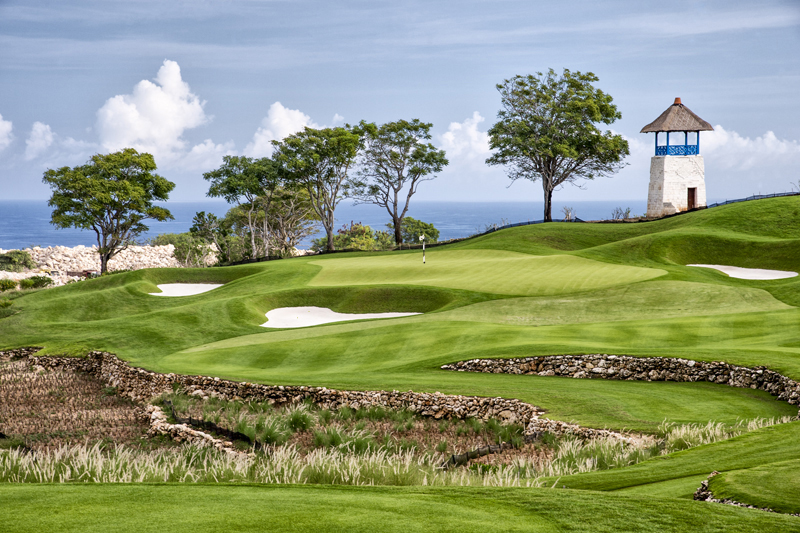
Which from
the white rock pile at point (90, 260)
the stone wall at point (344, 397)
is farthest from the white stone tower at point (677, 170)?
the white rock pile at point (90, 260)

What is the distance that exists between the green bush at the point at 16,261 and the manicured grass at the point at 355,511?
83.9 m

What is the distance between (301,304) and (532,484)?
25712 millimetres

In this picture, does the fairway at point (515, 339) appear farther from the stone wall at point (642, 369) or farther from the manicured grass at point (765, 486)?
the stone wall at point (642, 369)

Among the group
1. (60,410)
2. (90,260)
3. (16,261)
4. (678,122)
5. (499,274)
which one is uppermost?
(678,122)

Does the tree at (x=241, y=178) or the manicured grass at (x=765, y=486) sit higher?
the tree at (x=241, y=178)

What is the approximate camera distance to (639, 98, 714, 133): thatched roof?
56031 millimetres

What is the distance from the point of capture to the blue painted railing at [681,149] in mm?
55906

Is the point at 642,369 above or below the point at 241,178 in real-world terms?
below

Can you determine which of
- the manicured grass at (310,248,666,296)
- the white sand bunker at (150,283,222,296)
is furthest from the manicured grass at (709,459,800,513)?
the white sand bunker at (150,283,222,296)

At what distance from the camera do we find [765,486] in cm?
592

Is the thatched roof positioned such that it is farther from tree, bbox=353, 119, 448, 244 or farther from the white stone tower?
tree, bbox=353, 119, 448, 244

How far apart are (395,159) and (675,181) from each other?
2574cm

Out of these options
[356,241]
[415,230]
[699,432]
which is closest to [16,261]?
[356,241]

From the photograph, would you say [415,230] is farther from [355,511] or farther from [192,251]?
[355,511]
